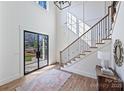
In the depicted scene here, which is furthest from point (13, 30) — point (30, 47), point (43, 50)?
point (43, 50)

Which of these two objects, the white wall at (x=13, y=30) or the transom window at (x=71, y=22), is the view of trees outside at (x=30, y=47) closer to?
the white wall at (x=13, y=30)

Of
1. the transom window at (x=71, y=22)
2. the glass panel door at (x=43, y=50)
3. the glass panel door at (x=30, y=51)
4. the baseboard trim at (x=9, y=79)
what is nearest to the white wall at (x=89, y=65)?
the glass panel door at (x=30, y=51)

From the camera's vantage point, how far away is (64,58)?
10672 millimetres

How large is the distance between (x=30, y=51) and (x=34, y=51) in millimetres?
583

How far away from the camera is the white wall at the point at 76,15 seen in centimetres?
1003

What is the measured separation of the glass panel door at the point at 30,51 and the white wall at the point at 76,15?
307 centimetres

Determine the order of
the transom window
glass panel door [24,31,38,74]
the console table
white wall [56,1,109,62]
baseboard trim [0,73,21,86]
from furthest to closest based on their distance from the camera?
1. the transom window
2. white wall [56,1,109,62]
3. glass panel door [24,31,38,74]
4. baseboard trim [0,73,21,86]
5. the console table

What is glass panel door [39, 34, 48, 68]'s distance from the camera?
9016 millimetres

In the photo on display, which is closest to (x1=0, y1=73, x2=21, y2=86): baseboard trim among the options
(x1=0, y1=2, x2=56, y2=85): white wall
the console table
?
(x1=0, y1=2, x2=56, y2=85): white wall

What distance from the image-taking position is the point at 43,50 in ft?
31.2

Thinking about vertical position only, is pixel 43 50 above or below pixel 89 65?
above

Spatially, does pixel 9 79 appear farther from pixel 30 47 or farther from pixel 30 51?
pixel 30 47

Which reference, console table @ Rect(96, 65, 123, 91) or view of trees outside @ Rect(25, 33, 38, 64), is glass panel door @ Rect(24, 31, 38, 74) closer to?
view of trees outside @ Rect(25, 33, 38, 64)

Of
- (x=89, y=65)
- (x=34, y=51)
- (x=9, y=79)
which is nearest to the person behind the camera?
(x=9, y=79)
